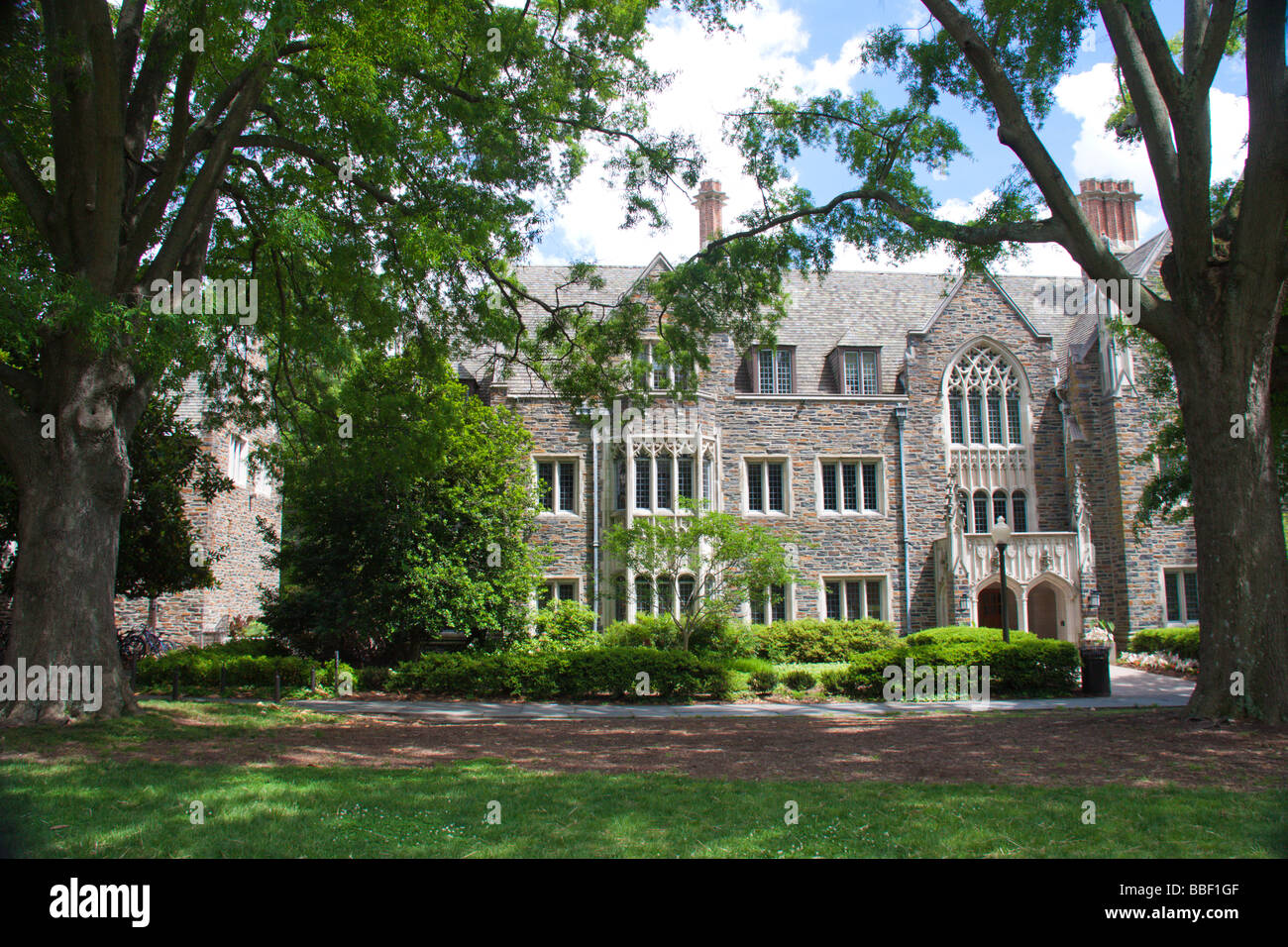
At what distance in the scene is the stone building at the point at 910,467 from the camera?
25.0 meters

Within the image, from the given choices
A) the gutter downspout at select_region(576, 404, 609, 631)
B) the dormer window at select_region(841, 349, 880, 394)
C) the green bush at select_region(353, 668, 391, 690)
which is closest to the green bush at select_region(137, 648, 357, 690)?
the green bush at select_region(353, 668, 391, 690)

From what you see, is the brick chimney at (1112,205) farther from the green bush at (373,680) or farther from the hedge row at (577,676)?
the green bush at (373,680)

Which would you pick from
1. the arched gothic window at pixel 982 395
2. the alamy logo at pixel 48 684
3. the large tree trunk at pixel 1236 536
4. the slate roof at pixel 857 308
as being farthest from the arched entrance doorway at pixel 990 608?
the alamy logo at pixel 48 684

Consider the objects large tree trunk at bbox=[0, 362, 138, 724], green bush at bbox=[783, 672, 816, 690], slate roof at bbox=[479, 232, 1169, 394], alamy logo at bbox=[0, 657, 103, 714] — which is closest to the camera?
alamy logo at bbox=[0, 657, 103, 714]

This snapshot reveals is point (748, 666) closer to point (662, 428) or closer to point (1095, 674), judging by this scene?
point (1095, 674)

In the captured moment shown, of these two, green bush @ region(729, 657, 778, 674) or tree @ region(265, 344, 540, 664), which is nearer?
green bush @ region(729, 657, 778, 674)

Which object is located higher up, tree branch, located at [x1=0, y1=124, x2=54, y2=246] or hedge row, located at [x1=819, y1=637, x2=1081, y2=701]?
tree branch, located at [x1=0, y1=124, x2=54, y2=246]

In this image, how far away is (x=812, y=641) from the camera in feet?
77.8

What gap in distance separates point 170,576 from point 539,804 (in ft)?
44.6

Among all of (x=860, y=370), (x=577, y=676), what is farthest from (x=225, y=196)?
(x=860, y=370)

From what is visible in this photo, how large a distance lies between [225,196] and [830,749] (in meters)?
13.2

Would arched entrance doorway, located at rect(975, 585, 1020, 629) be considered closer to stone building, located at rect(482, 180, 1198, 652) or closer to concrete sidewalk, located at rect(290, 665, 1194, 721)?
stone building, located at rect(482, 180, 1198, 652)

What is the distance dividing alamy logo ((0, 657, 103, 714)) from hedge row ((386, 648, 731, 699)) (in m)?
6.57

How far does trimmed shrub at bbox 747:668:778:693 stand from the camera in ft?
55.2
